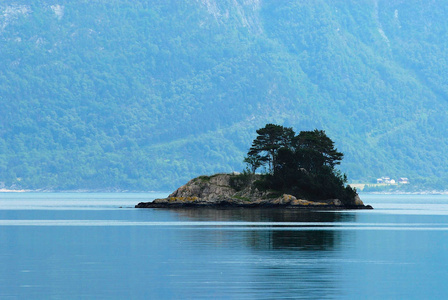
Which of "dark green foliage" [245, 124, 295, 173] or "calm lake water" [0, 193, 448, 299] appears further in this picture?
"dark green foliage" [245, 124, 295, 173]

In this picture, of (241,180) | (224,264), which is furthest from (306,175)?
(224,264)

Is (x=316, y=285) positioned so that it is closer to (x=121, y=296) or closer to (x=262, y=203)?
(x=121, y=296)

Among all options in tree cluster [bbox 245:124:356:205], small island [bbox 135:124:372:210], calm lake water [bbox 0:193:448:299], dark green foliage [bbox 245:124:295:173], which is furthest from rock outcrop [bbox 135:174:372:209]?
calm lake water [bbox 0:193:448:299]

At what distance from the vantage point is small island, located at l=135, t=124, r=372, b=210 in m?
176

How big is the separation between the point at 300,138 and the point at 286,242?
116 metres

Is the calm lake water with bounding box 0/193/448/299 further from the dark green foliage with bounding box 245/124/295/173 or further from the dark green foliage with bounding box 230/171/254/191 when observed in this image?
the dark green foliage with bounding box 245/124/295/173

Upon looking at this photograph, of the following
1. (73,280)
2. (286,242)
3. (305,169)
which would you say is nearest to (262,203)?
(305,169)

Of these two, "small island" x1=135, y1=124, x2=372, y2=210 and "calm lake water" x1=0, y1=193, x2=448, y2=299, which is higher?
"small island" x1=135, y1=124, x2=372, y2=210

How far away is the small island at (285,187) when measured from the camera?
176m

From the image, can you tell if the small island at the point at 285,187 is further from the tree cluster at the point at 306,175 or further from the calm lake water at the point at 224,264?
the calm lake water at the point at 224,264

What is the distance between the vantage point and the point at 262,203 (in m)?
176

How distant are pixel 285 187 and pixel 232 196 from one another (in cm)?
1094

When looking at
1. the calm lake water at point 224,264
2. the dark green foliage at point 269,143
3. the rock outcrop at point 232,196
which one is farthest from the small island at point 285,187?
the calm lake water at point 224,264

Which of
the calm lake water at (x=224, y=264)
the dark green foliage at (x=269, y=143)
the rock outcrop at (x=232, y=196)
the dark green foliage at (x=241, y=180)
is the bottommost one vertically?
the calm lake water at (x=224, y=264)
